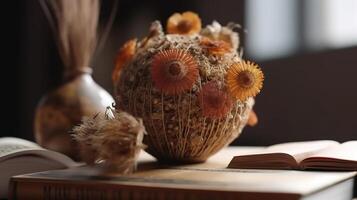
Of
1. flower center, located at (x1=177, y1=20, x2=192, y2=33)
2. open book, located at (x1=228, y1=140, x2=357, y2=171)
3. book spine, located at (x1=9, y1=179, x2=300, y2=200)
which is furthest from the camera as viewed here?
flower center, located at (x1=177, y1=20, x2=192, y2=33)

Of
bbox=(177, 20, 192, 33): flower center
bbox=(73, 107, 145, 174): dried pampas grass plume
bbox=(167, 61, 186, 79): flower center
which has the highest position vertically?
bbox=(177, 20, 192, 33): flower center

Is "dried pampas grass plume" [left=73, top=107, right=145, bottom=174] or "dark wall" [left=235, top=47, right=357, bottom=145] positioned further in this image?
"dark wall" [left=235, top=47, right=357, bottom=145]

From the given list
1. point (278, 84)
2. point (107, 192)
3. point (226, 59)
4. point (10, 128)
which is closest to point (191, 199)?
point (107, 192)

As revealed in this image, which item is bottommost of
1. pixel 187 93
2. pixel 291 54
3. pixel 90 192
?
pixel 90 192

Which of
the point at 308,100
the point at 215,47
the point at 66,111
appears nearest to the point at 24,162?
the point at 66,111

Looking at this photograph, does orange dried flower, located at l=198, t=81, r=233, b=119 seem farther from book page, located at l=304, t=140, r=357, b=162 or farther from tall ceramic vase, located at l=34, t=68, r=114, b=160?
tall ceramic vase, located at l=34, t=68, r=114, b=160

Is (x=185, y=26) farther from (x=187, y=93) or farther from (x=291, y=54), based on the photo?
(x=291, y=54)

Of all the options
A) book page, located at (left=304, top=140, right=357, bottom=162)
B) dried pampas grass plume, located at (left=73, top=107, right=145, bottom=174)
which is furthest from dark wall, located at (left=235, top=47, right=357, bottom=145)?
dried pampas grass plume, located at (left=73, top=107, right=145, bottom=174)
